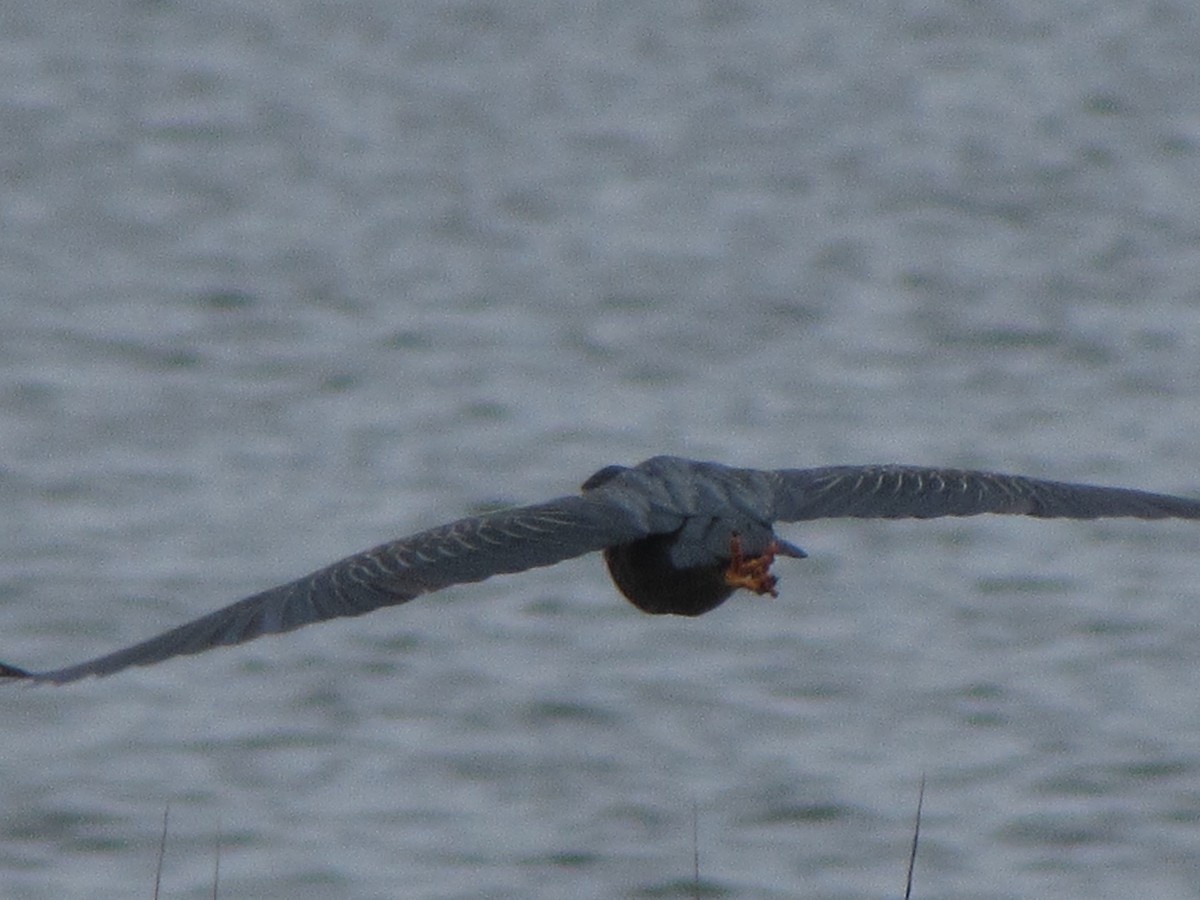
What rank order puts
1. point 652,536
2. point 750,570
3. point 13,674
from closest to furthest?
point 13,674 → point 750,570 → point 652,536

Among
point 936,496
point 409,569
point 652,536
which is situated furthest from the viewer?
point 936,496

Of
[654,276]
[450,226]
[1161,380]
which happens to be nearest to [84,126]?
[450,226]

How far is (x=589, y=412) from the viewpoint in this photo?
50.1ft

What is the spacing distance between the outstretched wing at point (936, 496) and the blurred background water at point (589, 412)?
3446 millimetres

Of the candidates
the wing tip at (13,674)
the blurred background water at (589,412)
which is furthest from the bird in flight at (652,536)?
the blurred background water at (589,412)

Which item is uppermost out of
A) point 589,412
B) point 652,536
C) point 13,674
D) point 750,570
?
point 589,412

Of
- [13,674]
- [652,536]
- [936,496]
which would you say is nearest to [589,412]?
[936,496]

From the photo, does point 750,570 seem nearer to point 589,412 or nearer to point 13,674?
point 13,674

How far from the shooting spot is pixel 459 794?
10.8 metres

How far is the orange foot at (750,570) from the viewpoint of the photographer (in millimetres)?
5801

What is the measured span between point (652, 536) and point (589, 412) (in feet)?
30.2

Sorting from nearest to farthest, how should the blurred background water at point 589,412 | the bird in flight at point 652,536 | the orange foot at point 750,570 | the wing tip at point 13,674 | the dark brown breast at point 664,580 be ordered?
the wing tip at point 13,674 < the bird in flight at point 652,536 < the orange foot at point 750,570 < the dark brown breast at point 664,580 < the blurred background water at point 589,412

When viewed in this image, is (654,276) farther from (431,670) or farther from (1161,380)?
(431,670)

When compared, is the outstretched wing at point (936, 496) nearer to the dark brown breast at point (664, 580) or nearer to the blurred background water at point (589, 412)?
the dark brown breast at point (664, 580)
